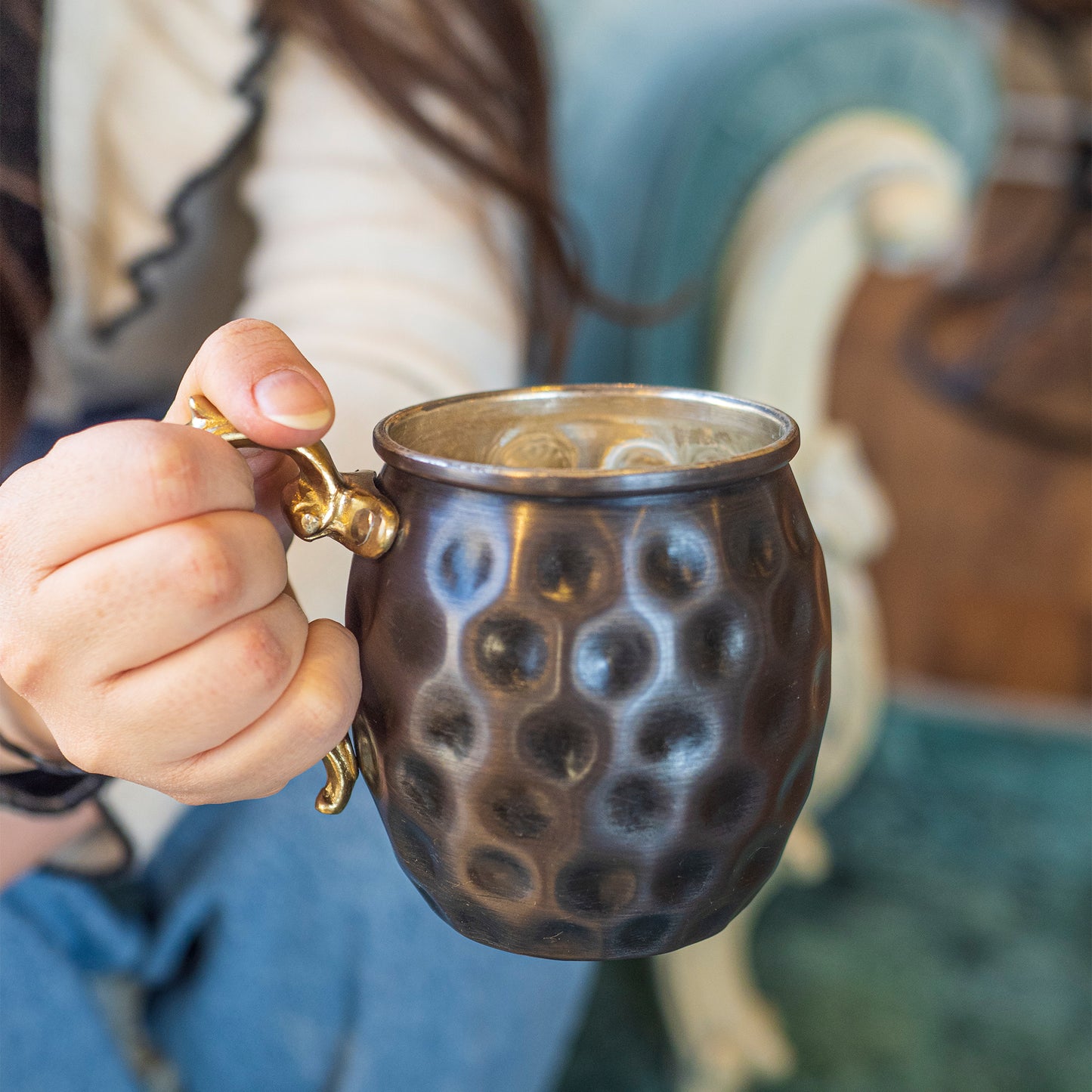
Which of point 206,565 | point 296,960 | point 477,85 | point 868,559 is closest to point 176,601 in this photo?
point 206,565

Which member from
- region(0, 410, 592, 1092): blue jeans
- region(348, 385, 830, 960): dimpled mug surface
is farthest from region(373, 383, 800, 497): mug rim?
region(0, 410, 592, 1092): blue jeans

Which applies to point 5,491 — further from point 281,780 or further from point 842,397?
point 842,397

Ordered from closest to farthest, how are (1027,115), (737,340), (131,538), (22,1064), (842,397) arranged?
(131,538), (22,1064), (737,340), (842,397), (1027,115)

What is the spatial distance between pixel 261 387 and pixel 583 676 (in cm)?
9

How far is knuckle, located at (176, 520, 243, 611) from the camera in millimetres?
222

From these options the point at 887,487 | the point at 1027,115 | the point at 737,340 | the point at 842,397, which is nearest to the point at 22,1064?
the point at 737,340

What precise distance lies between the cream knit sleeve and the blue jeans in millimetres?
191

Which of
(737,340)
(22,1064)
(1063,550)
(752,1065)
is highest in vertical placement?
(737,340)

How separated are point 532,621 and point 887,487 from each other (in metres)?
1.54

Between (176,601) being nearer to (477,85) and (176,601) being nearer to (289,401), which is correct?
(289,401)

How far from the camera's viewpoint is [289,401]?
0.78ft

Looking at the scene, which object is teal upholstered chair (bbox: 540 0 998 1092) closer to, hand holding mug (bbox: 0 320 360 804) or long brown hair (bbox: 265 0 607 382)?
long brown hair (bbox: 265 0 607 382)

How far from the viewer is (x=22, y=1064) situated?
402 millimetres

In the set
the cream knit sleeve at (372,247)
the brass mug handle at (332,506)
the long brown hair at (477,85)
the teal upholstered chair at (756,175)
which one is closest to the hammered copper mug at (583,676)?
the brass mug handle at (332,506)
